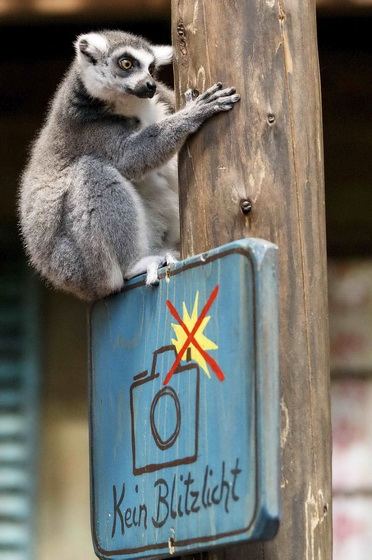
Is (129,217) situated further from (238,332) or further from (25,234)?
(238,332)

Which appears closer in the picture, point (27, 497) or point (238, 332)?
point (238, 332)

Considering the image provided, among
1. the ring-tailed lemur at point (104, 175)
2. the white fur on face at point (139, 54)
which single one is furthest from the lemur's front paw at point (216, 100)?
the white fur on face at point (139, 54)

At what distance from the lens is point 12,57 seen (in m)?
6.49

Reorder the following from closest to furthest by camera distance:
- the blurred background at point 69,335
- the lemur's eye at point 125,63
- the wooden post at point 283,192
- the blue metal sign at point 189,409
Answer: the blue metal sign at point 189,409 < the wooden post at point 283,192 < the lemur's eye at point 125,63 < the blurred background at point 69,335

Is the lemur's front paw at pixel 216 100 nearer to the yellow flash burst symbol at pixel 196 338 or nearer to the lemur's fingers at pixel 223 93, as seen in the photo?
→ the lemur's fingers at pixel 223 93

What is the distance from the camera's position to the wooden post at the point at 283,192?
260cm

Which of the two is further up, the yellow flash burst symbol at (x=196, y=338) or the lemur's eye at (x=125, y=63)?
the lemur's eye at (x=125, y=63)

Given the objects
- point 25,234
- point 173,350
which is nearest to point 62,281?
point 25,234

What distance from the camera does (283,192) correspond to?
8.87 feet

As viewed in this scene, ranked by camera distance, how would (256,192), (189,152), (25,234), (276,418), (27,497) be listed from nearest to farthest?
1. (276,418)
2. (256,192)
3. (189,152)
4. (25,234)
5. (27,497)

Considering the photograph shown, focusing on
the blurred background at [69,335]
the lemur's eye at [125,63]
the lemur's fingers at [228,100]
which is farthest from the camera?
the blurred background at [69,335]

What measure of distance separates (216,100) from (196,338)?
0.66 metres

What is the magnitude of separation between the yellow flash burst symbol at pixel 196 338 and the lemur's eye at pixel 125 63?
5.54 ft

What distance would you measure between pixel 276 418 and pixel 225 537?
0.29 metres
